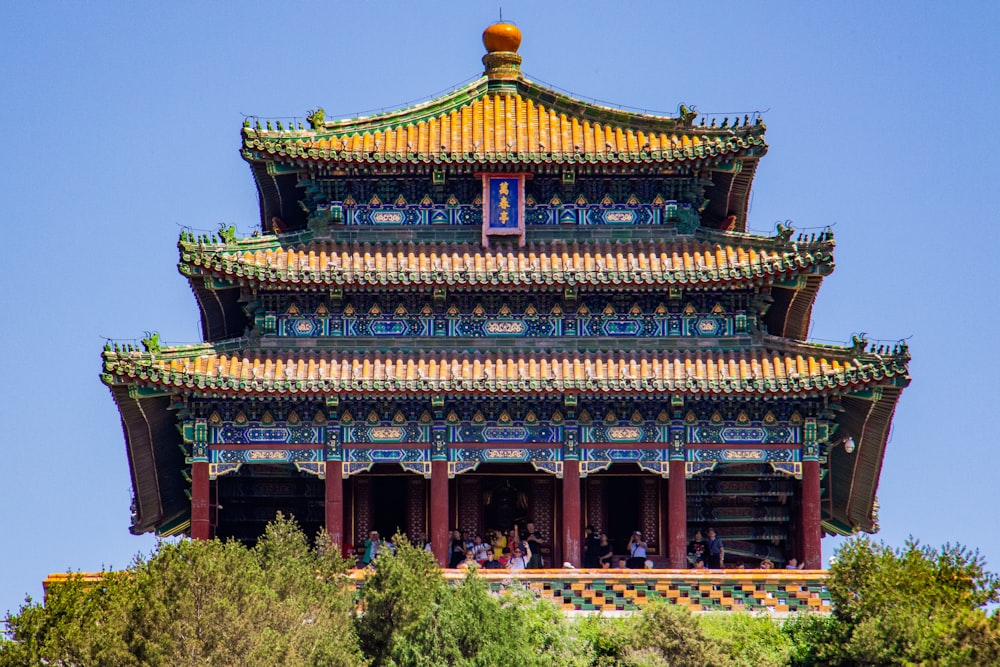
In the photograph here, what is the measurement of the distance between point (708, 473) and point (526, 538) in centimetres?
494

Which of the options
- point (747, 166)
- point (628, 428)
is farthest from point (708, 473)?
point (747, 166)

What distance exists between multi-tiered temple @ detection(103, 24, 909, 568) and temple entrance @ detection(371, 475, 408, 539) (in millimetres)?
56

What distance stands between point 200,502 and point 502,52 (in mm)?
15161

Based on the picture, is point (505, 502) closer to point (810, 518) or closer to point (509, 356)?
point (509, 356)

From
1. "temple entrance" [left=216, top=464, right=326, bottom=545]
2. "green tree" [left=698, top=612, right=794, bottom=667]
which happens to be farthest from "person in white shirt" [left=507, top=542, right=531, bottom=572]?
"temple entrance" [left=216, top=464, right=326, bottom=545]

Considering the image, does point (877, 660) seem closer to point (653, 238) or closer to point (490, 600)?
point (490, 600)

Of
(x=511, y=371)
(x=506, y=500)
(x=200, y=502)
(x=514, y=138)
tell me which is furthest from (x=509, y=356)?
Result: (x=200, y=502)

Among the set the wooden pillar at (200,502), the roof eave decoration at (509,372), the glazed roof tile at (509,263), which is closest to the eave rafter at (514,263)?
the glazed roof tile at (509,263)

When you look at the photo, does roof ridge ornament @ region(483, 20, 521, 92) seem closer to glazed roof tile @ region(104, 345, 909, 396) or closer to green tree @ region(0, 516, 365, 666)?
glazed roof tile @ region(104, 345, 909, 396)

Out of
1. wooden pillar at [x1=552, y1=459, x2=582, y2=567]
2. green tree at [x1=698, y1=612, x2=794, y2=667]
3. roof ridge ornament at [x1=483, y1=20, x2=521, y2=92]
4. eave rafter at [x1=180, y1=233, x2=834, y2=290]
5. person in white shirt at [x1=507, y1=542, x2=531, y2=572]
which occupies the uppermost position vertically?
roof ridge ornament at [x1=483, y1=20, x2=521, y2=92]

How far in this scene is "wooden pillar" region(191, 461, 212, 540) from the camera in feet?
152

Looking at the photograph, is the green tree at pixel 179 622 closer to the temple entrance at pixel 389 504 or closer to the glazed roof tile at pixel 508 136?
the temple entrance at pixel 389 504

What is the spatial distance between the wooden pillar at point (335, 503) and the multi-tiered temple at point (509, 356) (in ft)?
0.30

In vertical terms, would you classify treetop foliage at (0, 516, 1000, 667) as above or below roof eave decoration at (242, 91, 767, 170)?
below
